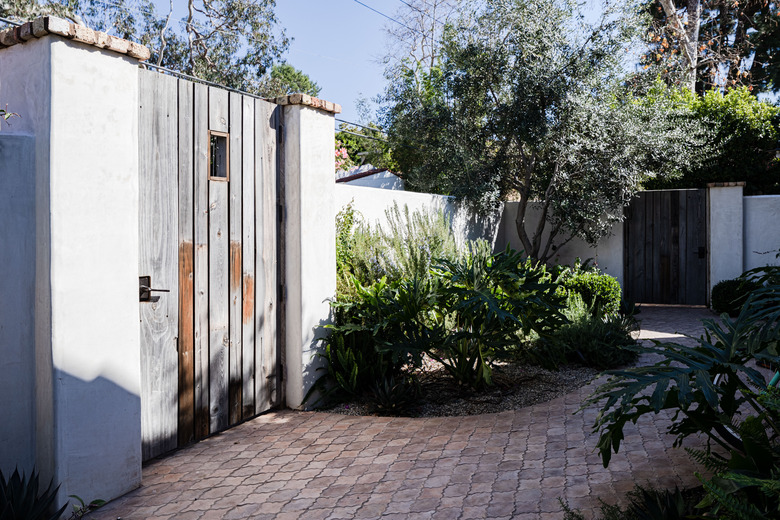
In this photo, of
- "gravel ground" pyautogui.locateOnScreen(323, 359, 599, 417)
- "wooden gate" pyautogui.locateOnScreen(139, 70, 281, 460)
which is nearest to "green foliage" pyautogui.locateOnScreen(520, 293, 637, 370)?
"gravel ground" pyautogui.locateOnScreen(323, 359, 599, 417)

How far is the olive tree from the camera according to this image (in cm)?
864

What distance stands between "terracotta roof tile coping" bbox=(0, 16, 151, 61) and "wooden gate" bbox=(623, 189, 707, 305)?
30.3ft

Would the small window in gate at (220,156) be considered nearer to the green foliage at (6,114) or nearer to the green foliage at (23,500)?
the green foliage at (6,114)

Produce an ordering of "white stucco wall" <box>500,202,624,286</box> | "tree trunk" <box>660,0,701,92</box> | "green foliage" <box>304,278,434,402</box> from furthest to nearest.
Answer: "tree trunk" <box>660,0,701,92</box> < "white stucco wall" <box>500,202,624,286</box> < "green foliage" <box>304,278,434,402</box>

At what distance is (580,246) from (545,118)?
2.88m

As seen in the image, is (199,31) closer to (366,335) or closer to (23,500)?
(366,335)

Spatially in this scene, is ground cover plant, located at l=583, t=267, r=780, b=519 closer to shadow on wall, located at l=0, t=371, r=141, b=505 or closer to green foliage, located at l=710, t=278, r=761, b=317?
shadow on wall, located at l=0, t=371, r=141, b=505

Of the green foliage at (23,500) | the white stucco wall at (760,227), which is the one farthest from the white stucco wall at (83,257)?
the white stucco wall at (760,227)

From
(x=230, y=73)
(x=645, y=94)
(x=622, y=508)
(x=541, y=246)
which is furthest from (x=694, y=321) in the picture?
(x=230, y=73)

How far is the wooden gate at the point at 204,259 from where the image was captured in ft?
11.6

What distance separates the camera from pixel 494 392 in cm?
489

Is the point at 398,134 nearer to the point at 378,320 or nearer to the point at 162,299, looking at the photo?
the point at 378,320

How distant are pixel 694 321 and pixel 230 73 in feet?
48.2

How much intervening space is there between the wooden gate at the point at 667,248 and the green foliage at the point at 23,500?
9.43 metres
